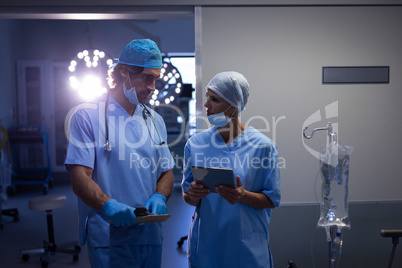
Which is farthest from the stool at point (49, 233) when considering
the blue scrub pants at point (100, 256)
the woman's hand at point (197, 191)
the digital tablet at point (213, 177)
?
the digital tablet at point (213, 177)

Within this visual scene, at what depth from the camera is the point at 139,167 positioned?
1.62 m

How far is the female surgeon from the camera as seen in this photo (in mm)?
1609

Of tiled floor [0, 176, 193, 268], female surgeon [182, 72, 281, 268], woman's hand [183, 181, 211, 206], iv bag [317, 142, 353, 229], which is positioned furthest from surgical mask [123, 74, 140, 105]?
tiled floor [0, 176, 193, 268]

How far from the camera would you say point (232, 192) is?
1.48m

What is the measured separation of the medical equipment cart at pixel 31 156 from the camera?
621cm

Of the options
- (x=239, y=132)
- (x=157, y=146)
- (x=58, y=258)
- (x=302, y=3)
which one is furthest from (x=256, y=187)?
(x=58, y=258)

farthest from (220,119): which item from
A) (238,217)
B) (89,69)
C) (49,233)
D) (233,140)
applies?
(49,233)

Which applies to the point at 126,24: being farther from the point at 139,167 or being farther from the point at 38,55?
the point at 139,167

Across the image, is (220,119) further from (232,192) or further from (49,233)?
(49,233)

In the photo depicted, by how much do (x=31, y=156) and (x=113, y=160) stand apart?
19.1ft

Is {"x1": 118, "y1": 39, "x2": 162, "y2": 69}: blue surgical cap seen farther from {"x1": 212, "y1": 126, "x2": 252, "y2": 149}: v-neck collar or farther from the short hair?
{"x1": 212, "y1": 126, "x2": 252, "y2": 149}: v-neck collar

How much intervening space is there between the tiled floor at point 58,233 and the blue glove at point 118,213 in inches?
75.3

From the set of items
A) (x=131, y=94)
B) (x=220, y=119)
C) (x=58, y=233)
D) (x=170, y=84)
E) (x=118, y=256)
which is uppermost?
(x=170, y=84)

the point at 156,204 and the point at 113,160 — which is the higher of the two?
the point at 113,160
